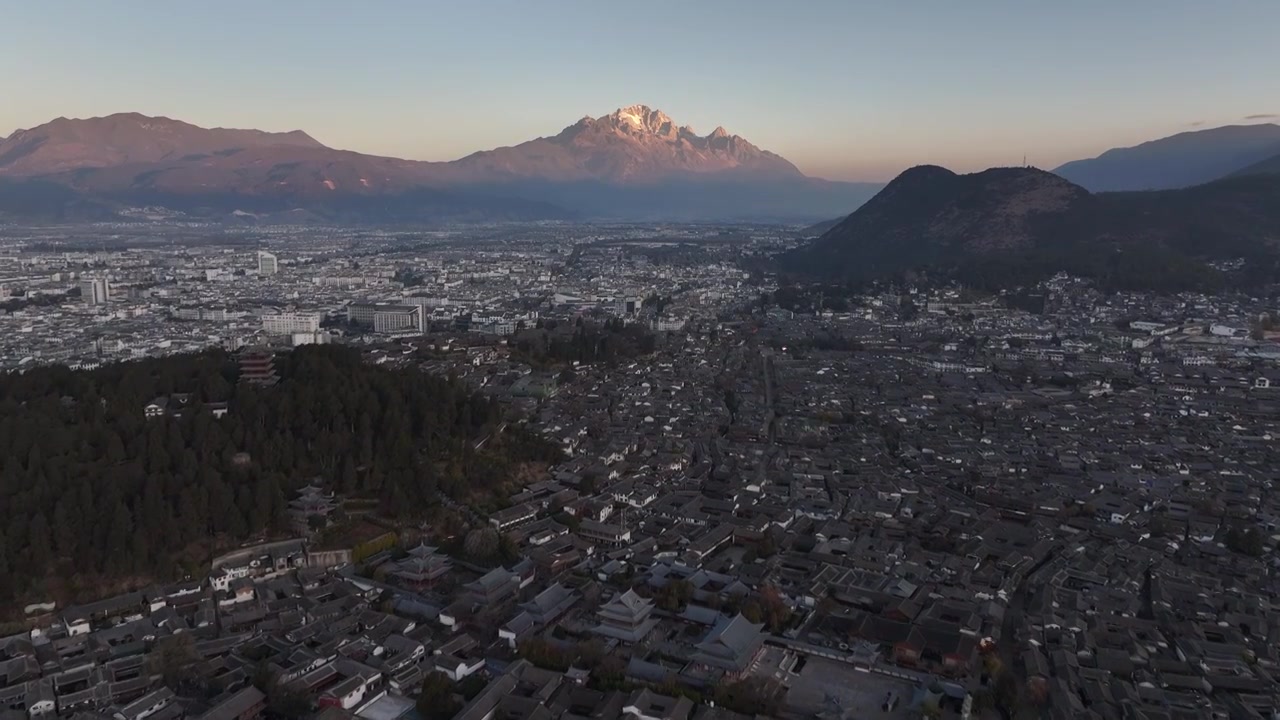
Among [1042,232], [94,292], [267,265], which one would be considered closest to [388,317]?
[94,292]

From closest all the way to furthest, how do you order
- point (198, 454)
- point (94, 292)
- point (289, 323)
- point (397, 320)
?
point (198, 454)
point (289, 323)
point (397, 320)
point (94, 292)

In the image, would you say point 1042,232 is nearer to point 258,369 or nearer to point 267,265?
point 258,369

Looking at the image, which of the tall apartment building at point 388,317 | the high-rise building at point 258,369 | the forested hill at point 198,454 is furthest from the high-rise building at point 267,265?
the high-rise building at point 258,369

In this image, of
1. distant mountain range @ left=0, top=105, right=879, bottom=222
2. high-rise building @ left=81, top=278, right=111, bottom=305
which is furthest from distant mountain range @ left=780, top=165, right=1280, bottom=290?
distant mountain range @ left=0, top=105, right=879, bottom=222

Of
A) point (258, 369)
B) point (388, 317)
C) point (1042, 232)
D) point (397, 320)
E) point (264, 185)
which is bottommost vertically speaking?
point (397, 320)

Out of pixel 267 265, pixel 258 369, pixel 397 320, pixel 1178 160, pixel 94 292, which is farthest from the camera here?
pixel 1178 160

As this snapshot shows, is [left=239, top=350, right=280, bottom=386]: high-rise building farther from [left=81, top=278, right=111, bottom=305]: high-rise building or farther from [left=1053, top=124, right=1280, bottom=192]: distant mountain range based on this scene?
[left=1053, top=124, right=1280, bottom=192]: distant mountain range

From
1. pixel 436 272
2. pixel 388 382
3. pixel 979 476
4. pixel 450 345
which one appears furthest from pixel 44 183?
pixel 979 476

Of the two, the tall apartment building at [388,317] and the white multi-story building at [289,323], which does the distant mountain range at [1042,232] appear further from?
the white multi-story building at [289,323]
